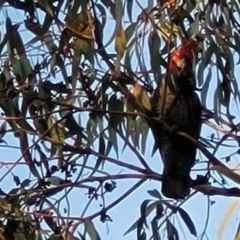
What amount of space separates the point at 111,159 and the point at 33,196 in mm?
214

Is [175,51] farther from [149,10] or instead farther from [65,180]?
[65,180]

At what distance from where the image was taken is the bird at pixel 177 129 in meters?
1.72

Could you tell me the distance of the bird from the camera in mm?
1724

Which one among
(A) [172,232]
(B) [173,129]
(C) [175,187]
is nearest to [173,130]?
(B) [173,129]

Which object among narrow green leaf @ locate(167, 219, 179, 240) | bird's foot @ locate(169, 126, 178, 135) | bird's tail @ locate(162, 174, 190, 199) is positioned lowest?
narrow green leaf @ locate(167, 219, 179, 240)

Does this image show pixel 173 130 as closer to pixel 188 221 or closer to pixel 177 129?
pixel 177 129

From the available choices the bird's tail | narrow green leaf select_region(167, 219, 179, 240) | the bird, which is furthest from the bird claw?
narrow green leaf select_region(167, 219, 179, 240)

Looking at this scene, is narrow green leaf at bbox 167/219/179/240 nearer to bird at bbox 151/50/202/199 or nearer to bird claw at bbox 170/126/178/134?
bird at bbox 151/50/202/199

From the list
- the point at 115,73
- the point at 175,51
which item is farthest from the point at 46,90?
the point at 175,51

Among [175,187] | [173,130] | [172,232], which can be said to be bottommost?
[172,232]

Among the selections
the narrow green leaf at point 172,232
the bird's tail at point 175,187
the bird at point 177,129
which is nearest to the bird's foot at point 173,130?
the bird at point 177,129

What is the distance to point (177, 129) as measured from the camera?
1771mm

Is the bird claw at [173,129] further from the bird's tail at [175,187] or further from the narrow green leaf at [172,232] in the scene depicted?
the narrow green leaf at [172,232]

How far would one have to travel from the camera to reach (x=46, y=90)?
5.64ft
